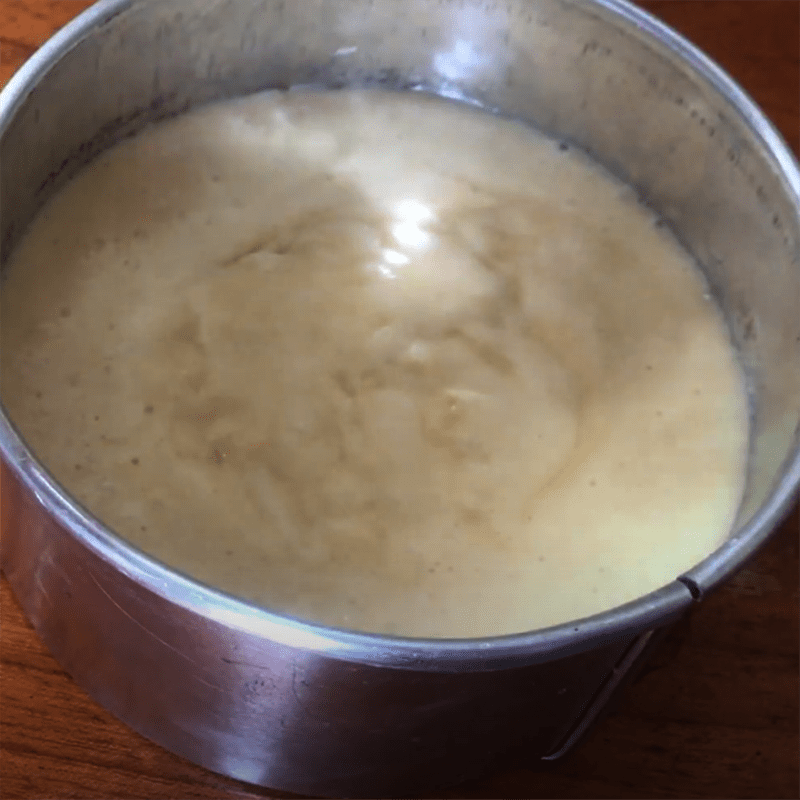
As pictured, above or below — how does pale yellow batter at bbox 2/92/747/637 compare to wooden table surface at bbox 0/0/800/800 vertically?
above

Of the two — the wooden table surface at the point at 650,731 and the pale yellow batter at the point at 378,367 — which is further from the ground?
the pale yellow batter at the point at 378,367

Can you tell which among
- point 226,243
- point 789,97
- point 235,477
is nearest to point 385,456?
point 235,477

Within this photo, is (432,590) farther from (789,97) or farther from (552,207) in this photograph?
(789,97)

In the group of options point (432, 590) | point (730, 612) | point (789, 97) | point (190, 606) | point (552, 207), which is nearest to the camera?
point (190, 606)
